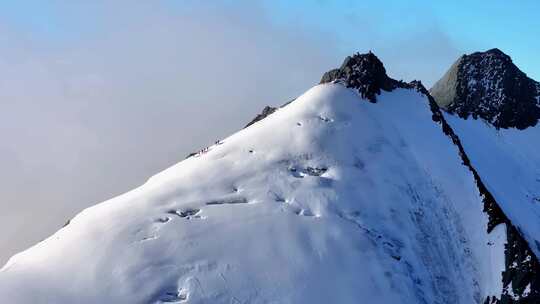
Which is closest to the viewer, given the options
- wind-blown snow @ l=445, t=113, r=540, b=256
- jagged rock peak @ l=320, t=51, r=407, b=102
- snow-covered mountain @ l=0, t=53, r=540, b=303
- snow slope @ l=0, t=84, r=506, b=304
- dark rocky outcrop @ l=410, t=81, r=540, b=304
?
snow slope @ l=0, t=84, r=506, b=304

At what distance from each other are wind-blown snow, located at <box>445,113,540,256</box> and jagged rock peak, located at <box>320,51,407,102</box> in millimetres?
15802

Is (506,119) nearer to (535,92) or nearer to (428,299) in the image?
(535,92)

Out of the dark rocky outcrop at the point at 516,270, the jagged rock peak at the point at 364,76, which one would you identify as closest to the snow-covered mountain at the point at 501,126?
the dark rocky outcrop at the point at 516,270

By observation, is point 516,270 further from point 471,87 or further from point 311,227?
point 471,87

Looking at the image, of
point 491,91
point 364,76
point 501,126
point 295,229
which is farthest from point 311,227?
point 491,91

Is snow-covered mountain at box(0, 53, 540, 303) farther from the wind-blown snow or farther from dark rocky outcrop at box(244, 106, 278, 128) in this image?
dark rocky outcrop at box(244, 106, 278, 128)

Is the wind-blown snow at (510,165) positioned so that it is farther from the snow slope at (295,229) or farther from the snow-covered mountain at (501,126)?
the snow slope at (295,229)

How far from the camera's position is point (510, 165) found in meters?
84.4

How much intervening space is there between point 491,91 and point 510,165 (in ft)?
79.6

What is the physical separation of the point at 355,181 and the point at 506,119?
56.3m

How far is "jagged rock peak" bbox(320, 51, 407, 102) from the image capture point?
72.1m

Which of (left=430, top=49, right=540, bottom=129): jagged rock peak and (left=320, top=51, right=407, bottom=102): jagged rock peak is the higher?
(left=430, top=49, right=540, bottom=129): jagged rock peak

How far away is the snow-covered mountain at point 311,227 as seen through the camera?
43406 mm

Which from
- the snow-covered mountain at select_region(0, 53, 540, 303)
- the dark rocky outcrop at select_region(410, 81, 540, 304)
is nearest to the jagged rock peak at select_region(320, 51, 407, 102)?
the snow-covered mountain at select_region(0, 53, 540, 303)
